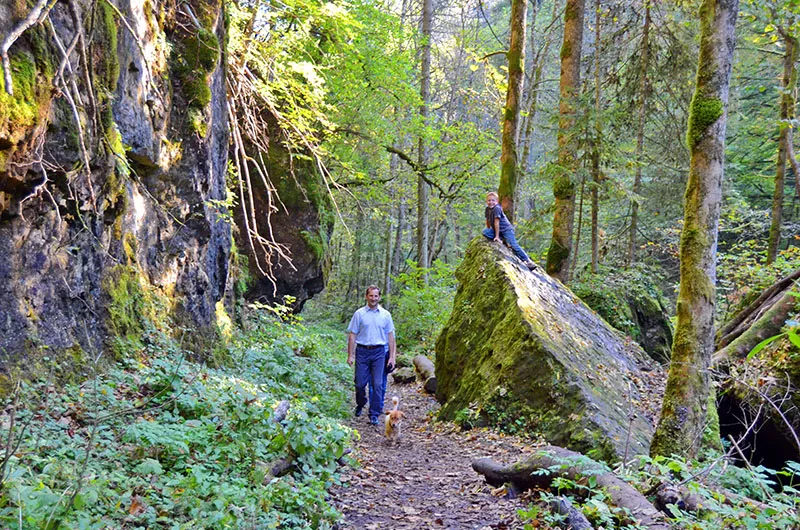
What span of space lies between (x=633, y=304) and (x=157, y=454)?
13.3 m

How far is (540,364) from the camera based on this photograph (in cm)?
688

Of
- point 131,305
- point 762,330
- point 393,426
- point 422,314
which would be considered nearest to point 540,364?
point 393,426

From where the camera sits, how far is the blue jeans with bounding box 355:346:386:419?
816 cm

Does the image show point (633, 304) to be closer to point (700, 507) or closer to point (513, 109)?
point (513, 109)

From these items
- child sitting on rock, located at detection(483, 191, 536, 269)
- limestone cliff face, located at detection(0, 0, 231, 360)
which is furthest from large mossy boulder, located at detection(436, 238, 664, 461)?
limestone cliff face, located at detection(0, 0, 231, 360)

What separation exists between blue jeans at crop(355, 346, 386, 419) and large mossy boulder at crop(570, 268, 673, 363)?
738cm

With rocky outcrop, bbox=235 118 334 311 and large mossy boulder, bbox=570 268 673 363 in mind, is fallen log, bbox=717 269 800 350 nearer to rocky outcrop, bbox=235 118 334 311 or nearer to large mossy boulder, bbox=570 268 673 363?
large mossy boulder, bbox=570 268 673 363

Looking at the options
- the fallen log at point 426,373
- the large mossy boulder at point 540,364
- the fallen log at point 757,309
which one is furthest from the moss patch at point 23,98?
the fallen log at point 757,309

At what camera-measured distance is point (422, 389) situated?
11367 mm

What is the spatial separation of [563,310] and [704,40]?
16.5 feet

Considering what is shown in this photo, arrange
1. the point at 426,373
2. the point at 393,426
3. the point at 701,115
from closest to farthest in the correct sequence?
the point at 701,115, the point at 393,426, the point at 426,373

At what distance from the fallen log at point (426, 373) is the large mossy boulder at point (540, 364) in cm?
108

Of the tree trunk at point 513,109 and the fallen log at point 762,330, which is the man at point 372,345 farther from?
the fallen log at point 762,330

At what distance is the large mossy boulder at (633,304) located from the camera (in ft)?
44.0
